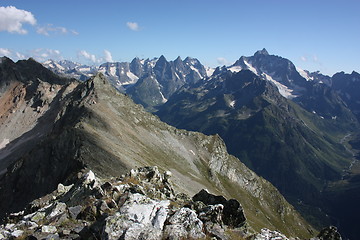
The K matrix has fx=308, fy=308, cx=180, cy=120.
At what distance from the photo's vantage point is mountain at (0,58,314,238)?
83750 mm

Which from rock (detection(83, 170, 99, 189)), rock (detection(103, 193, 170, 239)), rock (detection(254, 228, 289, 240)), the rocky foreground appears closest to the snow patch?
rock (detection(83, 170, 99, 189))

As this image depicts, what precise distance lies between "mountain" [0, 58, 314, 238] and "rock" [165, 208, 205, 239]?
1531cm

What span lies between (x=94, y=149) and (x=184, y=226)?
2625 inches

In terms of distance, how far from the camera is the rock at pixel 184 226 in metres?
21.9

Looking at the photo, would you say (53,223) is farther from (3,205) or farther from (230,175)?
(230,175)

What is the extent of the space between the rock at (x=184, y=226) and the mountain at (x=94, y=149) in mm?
15308

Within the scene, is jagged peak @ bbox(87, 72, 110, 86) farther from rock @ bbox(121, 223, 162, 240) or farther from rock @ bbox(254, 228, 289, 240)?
rock @ bbox(121, 223, 162, 240)

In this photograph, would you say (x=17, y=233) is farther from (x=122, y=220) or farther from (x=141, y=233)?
(x=141, y=233)

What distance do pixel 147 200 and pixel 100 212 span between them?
13.6ft

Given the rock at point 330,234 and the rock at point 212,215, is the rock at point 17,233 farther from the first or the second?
the rock at point 330,234

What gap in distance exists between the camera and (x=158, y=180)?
39.5 meters

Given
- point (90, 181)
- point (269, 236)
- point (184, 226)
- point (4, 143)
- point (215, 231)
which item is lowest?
point (4, 143)

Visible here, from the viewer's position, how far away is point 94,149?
85.0m

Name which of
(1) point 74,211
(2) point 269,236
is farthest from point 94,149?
(2) point 269,236
